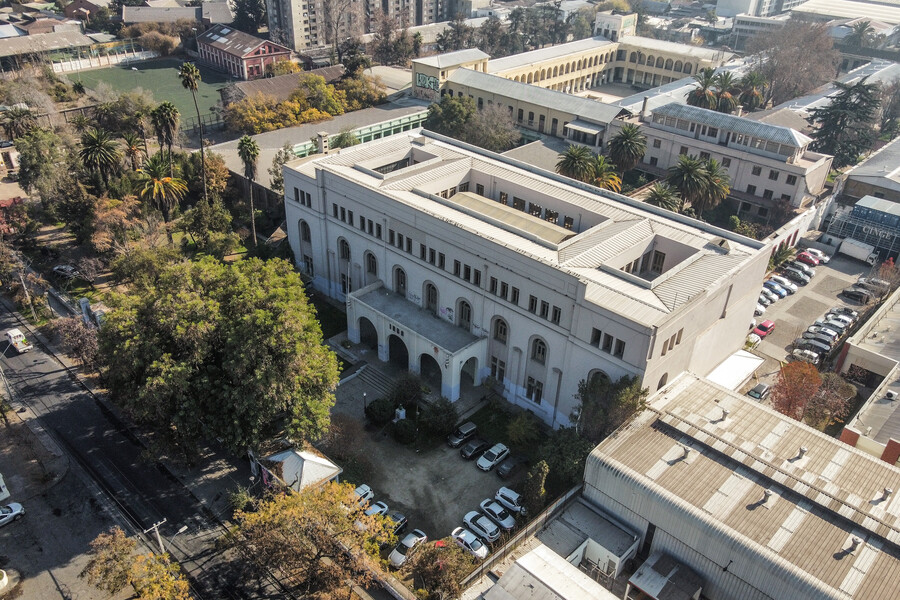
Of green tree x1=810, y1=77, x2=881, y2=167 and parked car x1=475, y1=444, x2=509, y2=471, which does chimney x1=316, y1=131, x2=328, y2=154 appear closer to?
parked car x1=475, y1=444, x2=509, y2=471

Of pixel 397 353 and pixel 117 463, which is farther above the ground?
pixel 397 353

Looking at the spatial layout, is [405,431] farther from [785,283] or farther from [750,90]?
[750,90]

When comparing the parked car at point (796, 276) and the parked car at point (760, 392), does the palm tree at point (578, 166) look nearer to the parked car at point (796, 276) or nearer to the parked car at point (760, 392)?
the parked car at point (796, 276)

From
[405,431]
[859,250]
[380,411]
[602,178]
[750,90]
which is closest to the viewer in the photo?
[405,431]

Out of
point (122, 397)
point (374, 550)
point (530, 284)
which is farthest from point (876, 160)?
point (122, 397)

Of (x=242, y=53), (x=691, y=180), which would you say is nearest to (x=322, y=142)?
(x=691, y=180)

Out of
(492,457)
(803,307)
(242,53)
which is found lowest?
(492,457)

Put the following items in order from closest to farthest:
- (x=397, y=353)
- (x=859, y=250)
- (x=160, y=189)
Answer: (x=397, y=353) < (x=160, y=189) < (x=859, y=250)

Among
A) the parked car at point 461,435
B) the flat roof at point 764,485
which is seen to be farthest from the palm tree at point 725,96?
the parked car at point 461,435
